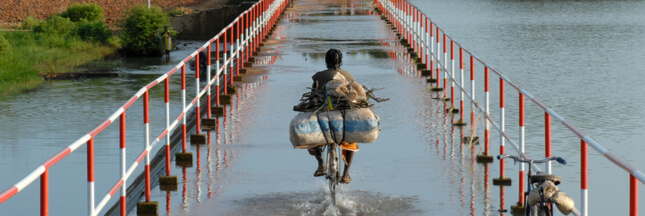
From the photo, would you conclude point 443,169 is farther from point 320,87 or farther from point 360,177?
point 320,87

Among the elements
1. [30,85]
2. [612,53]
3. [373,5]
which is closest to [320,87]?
[30,85]

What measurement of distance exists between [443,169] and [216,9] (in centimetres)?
4360

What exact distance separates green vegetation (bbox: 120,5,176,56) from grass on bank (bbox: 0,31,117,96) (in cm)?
66

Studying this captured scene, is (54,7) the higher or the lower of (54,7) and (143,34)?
the higher

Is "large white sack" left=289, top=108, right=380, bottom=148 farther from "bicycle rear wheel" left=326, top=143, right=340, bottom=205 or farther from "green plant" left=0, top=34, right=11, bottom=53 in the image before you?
"green plant" left=0, top=34, right=11, bottom=53

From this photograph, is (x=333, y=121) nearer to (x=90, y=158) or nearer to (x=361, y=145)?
(x=90, y=158)

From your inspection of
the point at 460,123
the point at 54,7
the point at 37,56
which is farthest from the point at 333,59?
the point at 54,7

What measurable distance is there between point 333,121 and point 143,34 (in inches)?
884

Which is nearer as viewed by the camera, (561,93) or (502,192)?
(502,192)

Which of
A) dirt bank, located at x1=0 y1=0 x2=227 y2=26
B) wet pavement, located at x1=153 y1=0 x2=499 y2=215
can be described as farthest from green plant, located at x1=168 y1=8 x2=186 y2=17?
wet pavement, located at x1=153 y1=0 x2=499 y2=215

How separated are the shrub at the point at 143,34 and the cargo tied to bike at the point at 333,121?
22010 mm

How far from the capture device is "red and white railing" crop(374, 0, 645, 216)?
683 cm

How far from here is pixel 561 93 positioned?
21500mm

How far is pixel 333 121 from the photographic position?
972 centimetres
